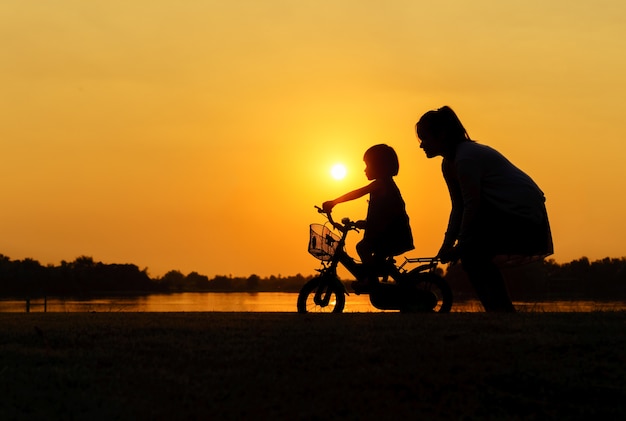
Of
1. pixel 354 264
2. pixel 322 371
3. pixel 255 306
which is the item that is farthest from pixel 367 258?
pixel 255 306

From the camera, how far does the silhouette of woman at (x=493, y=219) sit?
36.9ft

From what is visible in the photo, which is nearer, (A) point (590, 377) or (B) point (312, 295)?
(A) point (590, 377)

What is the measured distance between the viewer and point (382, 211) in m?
12.7

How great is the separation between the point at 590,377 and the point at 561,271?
360ft

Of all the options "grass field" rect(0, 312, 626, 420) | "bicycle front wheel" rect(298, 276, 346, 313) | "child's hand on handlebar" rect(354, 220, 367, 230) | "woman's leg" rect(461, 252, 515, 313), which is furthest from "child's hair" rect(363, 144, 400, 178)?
"grass field" rect(0, 312, 626, 420)

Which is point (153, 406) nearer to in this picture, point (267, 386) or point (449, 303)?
point (267, 386)

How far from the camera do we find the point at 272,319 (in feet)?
35.5

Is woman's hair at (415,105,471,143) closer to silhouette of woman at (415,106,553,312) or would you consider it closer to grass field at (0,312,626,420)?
silhouette of woman at (415,106,553,312)

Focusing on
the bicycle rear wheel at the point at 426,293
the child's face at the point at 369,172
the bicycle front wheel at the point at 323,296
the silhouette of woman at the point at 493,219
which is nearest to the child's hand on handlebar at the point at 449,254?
the silhouette of woman at the point at 493,219

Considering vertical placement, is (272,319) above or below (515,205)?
below

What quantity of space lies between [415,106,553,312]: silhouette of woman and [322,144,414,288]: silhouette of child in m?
1.18

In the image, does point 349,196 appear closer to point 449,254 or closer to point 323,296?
point 323,296

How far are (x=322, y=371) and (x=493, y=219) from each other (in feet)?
16.1

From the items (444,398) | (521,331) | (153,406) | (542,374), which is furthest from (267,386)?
(521,331)
